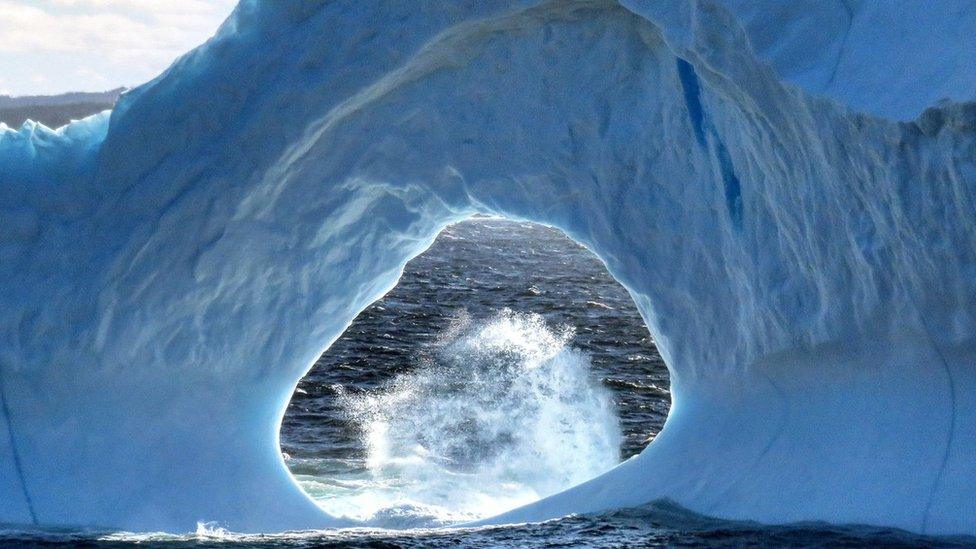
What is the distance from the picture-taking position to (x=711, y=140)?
24.9 feet

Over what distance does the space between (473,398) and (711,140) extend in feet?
32.1

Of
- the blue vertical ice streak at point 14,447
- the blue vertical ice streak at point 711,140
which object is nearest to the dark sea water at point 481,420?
the blue vertical ice streak at point 14,447

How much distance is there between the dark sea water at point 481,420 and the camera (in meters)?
7.07

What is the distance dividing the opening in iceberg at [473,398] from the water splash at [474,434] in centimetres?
3

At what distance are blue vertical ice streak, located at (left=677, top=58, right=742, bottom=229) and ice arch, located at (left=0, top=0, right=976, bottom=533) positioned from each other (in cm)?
2

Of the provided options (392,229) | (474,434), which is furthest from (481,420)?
(392,229)

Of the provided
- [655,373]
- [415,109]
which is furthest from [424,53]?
[655,373]

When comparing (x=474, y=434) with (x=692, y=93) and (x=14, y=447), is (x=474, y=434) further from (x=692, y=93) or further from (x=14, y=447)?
(x=692, y=93)

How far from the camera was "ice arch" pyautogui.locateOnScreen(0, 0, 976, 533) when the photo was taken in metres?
6.91

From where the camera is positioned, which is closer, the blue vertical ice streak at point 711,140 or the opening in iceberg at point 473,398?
the blue vertical ice streak at point 711,140

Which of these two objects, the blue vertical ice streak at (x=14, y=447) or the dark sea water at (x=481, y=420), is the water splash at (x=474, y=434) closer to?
the dark sea water at (x=481, y=420)

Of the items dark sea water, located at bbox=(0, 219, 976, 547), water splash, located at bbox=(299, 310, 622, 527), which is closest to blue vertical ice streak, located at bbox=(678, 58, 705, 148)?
dark sea water, located at bbox=(0, 219, 976, 547)

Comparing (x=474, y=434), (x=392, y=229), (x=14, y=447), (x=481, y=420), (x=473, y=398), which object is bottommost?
(x=14, y=447)

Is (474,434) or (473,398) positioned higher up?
(473,398)
